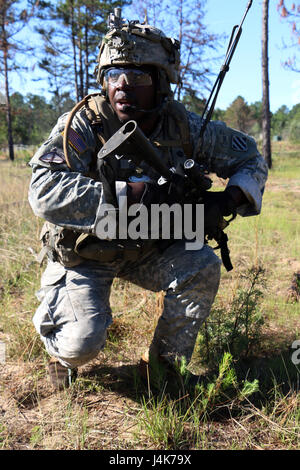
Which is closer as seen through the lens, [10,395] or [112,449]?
[112,449]

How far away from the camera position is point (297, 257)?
3590mm

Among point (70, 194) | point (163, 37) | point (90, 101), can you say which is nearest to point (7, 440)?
point (70, 194)

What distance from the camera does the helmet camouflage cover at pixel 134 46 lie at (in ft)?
6.43

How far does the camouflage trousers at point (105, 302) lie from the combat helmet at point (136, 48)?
0.93 m

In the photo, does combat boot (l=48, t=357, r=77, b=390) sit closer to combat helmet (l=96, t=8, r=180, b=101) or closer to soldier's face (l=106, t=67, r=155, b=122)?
soldier's face (l=106, t=67, r=155, b=122)

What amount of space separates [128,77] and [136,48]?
150mm

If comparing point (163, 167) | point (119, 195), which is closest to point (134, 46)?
point (163, 167)

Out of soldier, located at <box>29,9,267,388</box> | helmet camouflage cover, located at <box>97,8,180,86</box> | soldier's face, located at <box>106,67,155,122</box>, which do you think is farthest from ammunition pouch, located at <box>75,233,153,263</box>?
helmet camouflage cover, located at <box>97,8,180,86</box>

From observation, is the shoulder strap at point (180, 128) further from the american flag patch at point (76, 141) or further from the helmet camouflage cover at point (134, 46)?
the american flag patch at point (76, 141)

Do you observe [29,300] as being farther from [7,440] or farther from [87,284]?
[7,440]

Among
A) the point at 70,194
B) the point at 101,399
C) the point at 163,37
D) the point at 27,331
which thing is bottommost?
the point at 101,399

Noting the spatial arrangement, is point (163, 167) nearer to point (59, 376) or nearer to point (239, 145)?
point (239, 145)

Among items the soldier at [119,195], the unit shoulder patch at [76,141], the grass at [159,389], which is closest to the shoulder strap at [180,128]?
the soldier at [119,195]

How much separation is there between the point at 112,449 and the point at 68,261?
0.83 m
